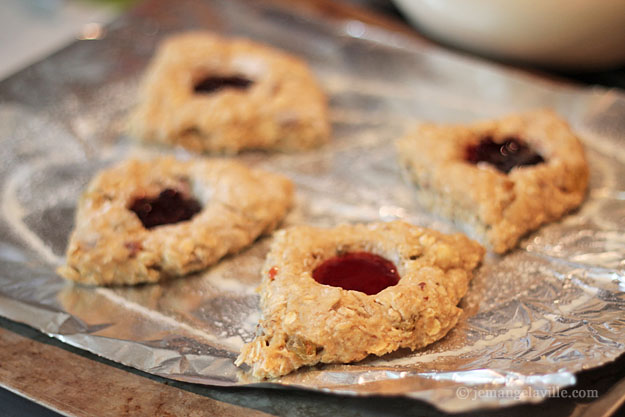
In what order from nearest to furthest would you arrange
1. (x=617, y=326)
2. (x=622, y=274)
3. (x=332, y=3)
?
(x=617, y=326) → (x=622, y=274) → (x=332, y=3)

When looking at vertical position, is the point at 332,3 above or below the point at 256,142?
above

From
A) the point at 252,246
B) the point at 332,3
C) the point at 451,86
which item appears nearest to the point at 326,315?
the point at 252,246

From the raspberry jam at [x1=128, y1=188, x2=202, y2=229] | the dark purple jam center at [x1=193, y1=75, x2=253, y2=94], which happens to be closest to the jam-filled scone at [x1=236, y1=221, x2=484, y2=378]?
the raspberry jam at [x1=128, y1=188, x2=202, y2=229]

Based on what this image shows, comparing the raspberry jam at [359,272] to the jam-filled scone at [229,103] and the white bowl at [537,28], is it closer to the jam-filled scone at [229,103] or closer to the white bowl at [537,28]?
the jam-filled scone at [229,103]

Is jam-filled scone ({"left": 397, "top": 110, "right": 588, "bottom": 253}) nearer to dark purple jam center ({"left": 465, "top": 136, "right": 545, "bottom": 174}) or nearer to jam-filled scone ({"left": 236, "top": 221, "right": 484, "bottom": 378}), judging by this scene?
dark purple jam center ({"left": 465, "top": 136, "right": 545, "bottom": 174})

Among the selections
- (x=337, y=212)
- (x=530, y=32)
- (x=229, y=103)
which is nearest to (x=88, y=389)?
(x=337, y=212)

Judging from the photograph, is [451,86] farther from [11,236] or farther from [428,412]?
[11,236]

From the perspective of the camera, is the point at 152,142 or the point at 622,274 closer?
the point at 622,274
